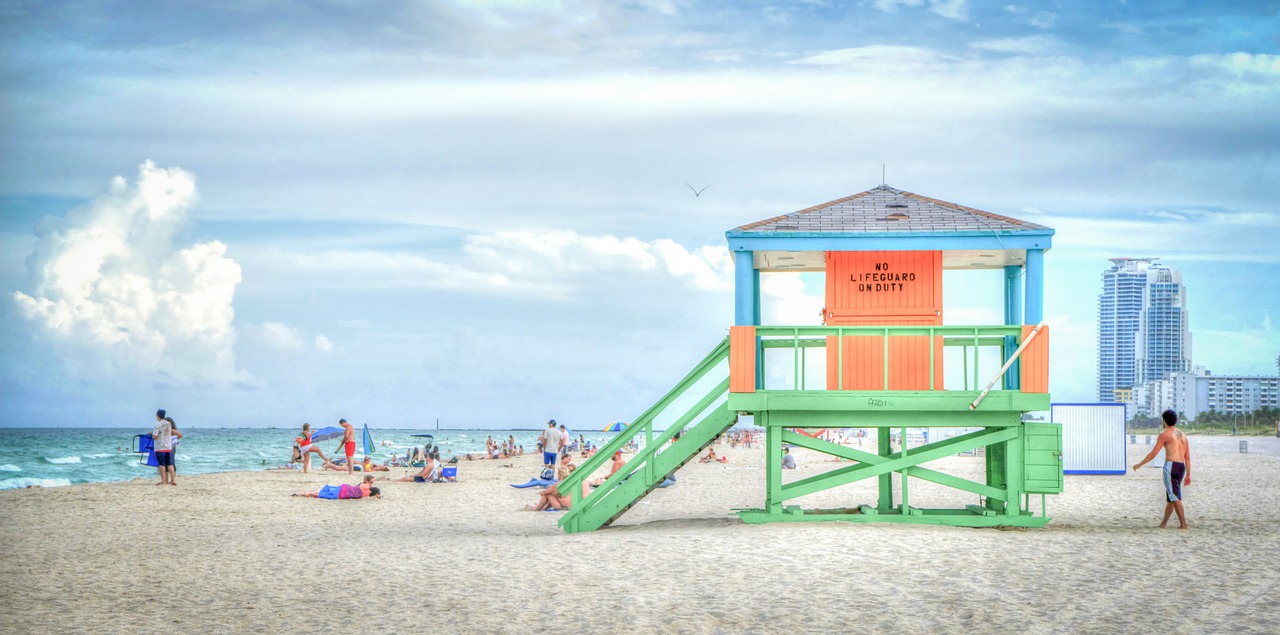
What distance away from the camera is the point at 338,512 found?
809 inches

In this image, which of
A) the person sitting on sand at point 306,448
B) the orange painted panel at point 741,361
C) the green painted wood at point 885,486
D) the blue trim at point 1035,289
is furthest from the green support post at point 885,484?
the person sitting on sand at point 306,448

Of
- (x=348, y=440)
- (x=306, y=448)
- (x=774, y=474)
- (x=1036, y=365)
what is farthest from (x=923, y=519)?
(x=306, y=448)

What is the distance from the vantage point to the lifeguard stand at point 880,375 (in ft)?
49.3

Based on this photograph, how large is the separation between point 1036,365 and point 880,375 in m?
2.16

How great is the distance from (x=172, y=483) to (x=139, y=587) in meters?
16.3

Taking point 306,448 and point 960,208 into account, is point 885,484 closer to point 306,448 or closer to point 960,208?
point 960,208

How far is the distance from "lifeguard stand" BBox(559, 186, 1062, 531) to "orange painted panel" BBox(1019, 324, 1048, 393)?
1 cm

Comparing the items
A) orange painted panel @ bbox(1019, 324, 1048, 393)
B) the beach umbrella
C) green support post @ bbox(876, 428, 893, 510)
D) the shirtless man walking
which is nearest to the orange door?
orange painted panel @ bbox(1019, 324, 1048, 393)

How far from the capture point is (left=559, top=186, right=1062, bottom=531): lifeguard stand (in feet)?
49.3

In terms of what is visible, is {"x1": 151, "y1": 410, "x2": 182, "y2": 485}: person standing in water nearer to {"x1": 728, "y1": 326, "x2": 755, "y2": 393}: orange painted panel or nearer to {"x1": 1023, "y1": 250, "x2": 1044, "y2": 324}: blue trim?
{"x1": 728, "y1": 326, "x2": 755, "y2": 393}: orange painted panel

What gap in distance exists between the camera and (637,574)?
11.3 m

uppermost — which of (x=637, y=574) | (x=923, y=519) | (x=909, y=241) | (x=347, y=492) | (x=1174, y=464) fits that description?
(x=909, y=241)

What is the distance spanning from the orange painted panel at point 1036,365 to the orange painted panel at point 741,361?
3.82m

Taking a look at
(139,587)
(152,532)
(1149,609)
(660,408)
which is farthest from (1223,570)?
(152,532)
